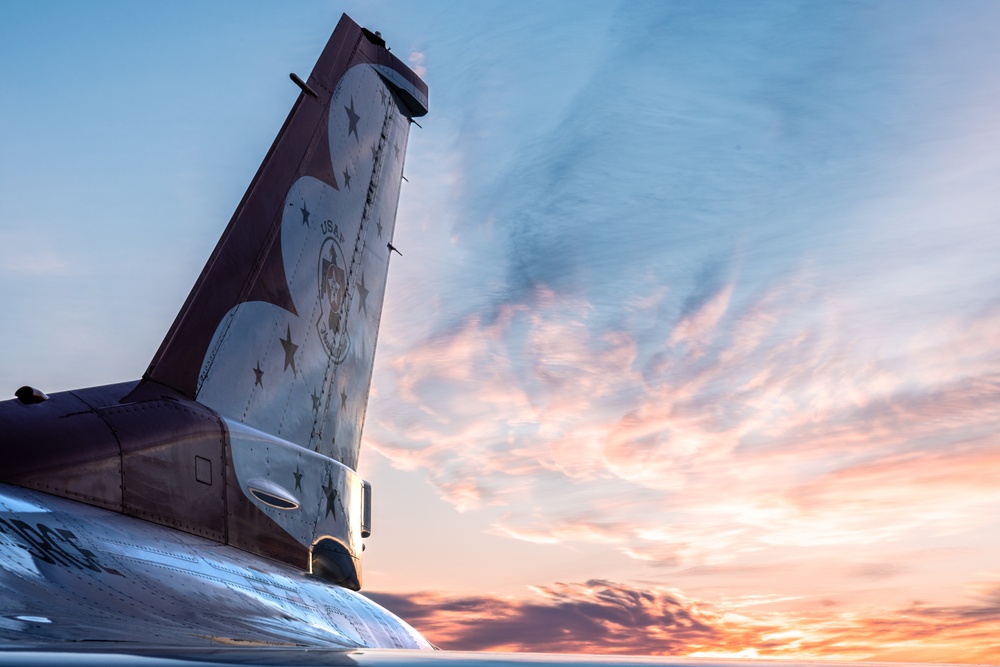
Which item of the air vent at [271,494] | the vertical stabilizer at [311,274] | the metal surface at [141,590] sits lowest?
the metal surface at [141,590]

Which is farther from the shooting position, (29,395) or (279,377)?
(279,377)

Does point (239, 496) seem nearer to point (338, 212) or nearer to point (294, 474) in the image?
point (294, 474)

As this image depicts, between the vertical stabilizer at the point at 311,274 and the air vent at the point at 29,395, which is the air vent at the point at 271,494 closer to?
the vertical stabilizer at the point at 311,274

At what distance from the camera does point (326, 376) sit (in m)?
9.16

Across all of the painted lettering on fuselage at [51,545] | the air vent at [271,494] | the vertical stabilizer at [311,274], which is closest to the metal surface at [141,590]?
the painted lettering on fuselage at [51,545]

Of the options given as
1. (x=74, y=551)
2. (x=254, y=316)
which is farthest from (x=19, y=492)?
(x=254, y=316)

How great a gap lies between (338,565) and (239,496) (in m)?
1.48

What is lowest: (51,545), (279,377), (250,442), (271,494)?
(51,545)

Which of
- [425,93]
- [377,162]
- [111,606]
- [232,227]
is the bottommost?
[111,606]

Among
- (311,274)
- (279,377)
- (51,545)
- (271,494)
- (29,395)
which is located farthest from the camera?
(311,274)

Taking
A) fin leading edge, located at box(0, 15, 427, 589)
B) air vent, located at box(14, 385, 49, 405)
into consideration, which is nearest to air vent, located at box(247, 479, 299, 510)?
fin leading edge, located at box(0, 15, 427, 589)

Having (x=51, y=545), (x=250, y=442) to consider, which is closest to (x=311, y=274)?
(x=250, y=442)

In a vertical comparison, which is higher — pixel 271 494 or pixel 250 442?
pixel 250 442

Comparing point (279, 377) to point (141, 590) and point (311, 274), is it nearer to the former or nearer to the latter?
point (311, 274)
